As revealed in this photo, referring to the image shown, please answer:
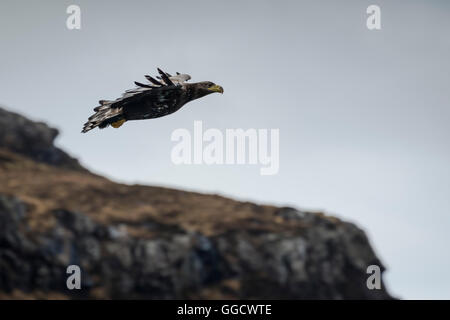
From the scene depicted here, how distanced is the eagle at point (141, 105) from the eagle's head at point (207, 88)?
789 millimetres

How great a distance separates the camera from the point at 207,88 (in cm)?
1411

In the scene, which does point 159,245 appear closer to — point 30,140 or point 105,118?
point 30,140

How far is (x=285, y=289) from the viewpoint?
97938 mm

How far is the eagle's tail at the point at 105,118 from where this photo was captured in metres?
12.6

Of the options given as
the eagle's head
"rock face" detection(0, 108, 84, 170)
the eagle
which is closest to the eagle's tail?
the eagle

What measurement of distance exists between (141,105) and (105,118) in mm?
640

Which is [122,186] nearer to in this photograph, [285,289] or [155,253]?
[155,253]

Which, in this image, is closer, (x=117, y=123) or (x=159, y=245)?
(x=117, y=123)

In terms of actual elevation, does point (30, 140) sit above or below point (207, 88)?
above

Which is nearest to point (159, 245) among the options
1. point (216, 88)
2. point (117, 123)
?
point (216, 88)

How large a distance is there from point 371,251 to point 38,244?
49708 millimetres

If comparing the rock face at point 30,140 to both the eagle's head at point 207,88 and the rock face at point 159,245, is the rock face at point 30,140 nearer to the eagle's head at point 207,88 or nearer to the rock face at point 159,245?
the rock face at point 159,245

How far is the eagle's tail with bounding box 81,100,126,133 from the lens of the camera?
Result: 12570mm
